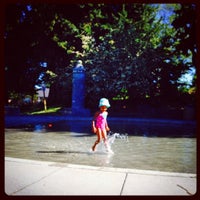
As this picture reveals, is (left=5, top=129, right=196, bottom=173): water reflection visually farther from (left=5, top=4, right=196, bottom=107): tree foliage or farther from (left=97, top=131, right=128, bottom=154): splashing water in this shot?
(left=5, top=4, right=196, bottom=107): tree foliage

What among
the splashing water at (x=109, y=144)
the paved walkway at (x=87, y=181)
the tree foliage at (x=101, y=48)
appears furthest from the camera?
the tree foliage at (x=101, y=48)

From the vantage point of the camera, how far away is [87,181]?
4.33 meters

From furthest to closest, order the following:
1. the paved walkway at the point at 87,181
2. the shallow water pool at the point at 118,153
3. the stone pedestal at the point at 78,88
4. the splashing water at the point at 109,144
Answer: the stone pedestal at the point at 78,88, the splashing water at the point at 109,144, the shallow water pool at the point at 118,153, the paved walkway at the point at 87,181

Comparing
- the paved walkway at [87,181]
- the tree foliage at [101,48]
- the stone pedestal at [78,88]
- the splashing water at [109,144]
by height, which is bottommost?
the splashing water at [109,144]

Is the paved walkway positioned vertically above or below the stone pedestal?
below

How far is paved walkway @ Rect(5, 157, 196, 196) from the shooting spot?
3928 mm

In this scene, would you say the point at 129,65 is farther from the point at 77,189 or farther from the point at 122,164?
the point at 77,189

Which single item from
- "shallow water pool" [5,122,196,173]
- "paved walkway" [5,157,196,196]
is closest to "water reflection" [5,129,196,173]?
"shallow water pool" [5,122,196,173]

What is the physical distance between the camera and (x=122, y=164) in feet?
20.2

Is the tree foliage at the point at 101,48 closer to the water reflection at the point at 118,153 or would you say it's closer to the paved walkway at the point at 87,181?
the water reflection at the point at 118,153

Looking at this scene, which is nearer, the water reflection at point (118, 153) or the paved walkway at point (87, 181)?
the paved walkway at point (87, 181)

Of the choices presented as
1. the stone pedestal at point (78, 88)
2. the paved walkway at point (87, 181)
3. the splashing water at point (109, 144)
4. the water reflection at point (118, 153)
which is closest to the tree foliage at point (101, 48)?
the stone pedestal at point (78, 88)

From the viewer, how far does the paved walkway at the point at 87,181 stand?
3.93 m

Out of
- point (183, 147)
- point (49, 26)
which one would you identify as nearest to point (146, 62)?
point (49, 26)
